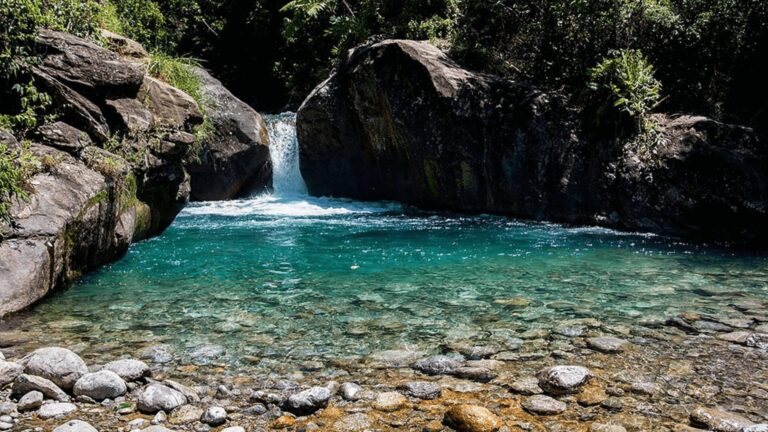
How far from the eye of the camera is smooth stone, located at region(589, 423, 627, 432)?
14.1 feet

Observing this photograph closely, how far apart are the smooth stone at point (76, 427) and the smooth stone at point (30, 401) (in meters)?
0.56

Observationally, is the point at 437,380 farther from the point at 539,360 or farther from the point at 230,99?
the point at 230,99

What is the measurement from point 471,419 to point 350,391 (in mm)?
1013

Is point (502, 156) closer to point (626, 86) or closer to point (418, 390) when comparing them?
point (626, 86)

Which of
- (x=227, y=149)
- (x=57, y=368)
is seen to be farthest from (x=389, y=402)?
(x=227, y=149)

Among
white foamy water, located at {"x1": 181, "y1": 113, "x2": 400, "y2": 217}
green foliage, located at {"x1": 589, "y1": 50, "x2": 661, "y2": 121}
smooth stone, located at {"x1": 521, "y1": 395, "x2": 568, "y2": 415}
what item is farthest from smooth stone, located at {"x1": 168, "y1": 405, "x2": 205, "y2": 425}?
green foliage, located at {"x1": 589, "y1": 50, "x2": 661, "y2": 121}

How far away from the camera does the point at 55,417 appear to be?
4375 mm

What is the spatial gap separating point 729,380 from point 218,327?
15.5 feet

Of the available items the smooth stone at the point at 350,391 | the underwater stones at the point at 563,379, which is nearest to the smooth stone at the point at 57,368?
the smooth stone at the point at 350,391

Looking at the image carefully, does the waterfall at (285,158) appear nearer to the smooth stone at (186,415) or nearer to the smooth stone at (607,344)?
the smooth stone at (607,344)

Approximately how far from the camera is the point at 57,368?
4.82 metres

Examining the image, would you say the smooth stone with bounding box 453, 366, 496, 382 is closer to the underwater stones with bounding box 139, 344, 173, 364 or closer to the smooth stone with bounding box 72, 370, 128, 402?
the underwater stones with bounding box 139, 344, 173, 364

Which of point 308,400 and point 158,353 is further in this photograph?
point 158,353

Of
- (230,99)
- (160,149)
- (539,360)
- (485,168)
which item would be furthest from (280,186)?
(539,360)
